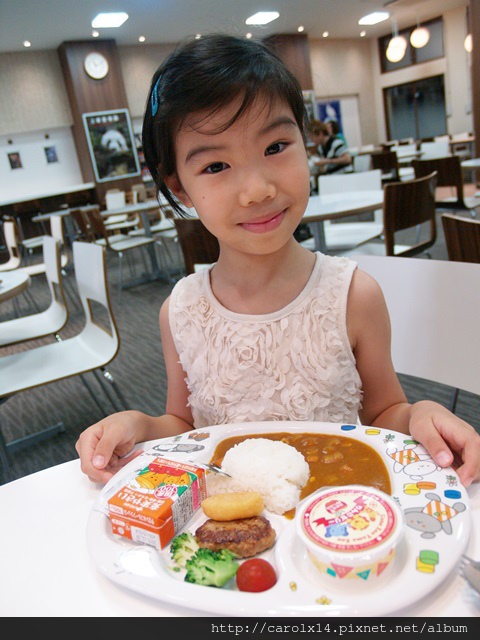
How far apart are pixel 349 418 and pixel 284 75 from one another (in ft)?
2.19

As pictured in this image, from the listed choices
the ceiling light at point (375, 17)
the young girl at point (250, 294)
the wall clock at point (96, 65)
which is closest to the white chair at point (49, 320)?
the young girl at point (250, 294)

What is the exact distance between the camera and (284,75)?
0.92 meters

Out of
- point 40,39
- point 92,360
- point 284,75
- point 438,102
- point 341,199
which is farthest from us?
point 438,102

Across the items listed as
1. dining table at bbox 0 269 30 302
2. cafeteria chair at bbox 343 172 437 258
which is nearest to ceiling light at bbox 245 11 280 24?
cafeteria chair at bbox 343 172 437 258

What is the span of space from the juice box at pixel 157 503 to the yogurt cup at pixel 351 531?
15 centimetres

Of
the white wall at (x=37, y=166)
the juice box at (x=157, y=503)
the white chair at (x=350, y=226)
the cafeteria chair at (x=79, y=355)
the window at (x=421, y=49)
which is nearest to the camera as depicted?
the juice box at (x=157, y=503)

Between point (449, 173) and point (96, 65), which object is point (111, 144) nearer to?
point (96, 65)

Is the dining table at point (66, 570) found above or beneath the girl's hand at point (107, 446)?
beneath

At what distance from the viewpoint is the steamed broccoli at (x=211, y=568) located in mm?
505

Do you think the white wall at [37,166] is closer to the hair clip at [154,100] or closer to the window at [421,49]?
the window at [421,49]

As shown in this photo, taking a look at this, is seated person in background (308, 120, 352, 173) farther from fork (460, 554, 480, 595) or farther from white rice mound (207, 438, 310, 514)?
fork (460, 554, 480, 595)

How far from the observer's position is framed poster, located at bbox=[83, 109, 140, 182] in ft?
32.0
